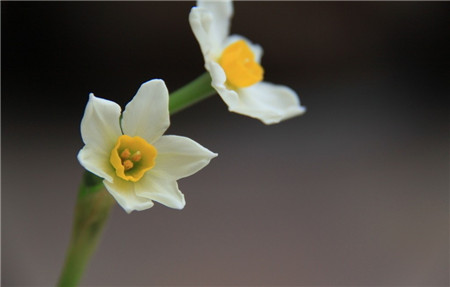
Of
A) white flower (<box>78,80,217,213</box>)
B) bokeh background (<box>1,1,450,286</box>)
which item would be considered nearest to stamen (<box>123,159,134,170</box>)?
white flower (<box>78,80,217,213</box>)

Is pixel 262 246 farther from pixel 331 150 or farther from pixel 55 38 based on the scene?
pixel 55 38

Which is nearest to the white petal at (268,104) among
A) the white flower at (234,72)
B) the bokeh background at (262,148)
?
the white flower at (234,72)

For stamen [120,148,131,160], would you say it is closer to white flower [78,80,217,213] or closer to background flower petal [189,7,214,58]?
white flower [78,80,217,213]

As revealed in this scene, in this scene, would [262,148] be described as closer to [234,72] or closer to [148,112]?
[234,72]

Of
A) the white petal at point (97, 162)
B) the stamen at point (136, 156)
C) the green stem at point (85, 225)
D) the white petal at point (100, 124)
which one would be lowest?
the green stem at point (85, 225)

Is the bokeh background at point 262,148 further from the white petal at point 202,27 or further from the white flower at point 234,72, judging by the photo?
the white petal at point 202,27

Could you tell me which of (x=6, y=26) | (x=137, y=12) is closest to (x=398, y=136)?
(x=137, y=12)

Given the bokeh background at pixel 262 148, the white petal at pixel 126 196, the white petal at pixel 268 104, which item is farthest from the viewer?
the bokeh background at pixel 262 148
